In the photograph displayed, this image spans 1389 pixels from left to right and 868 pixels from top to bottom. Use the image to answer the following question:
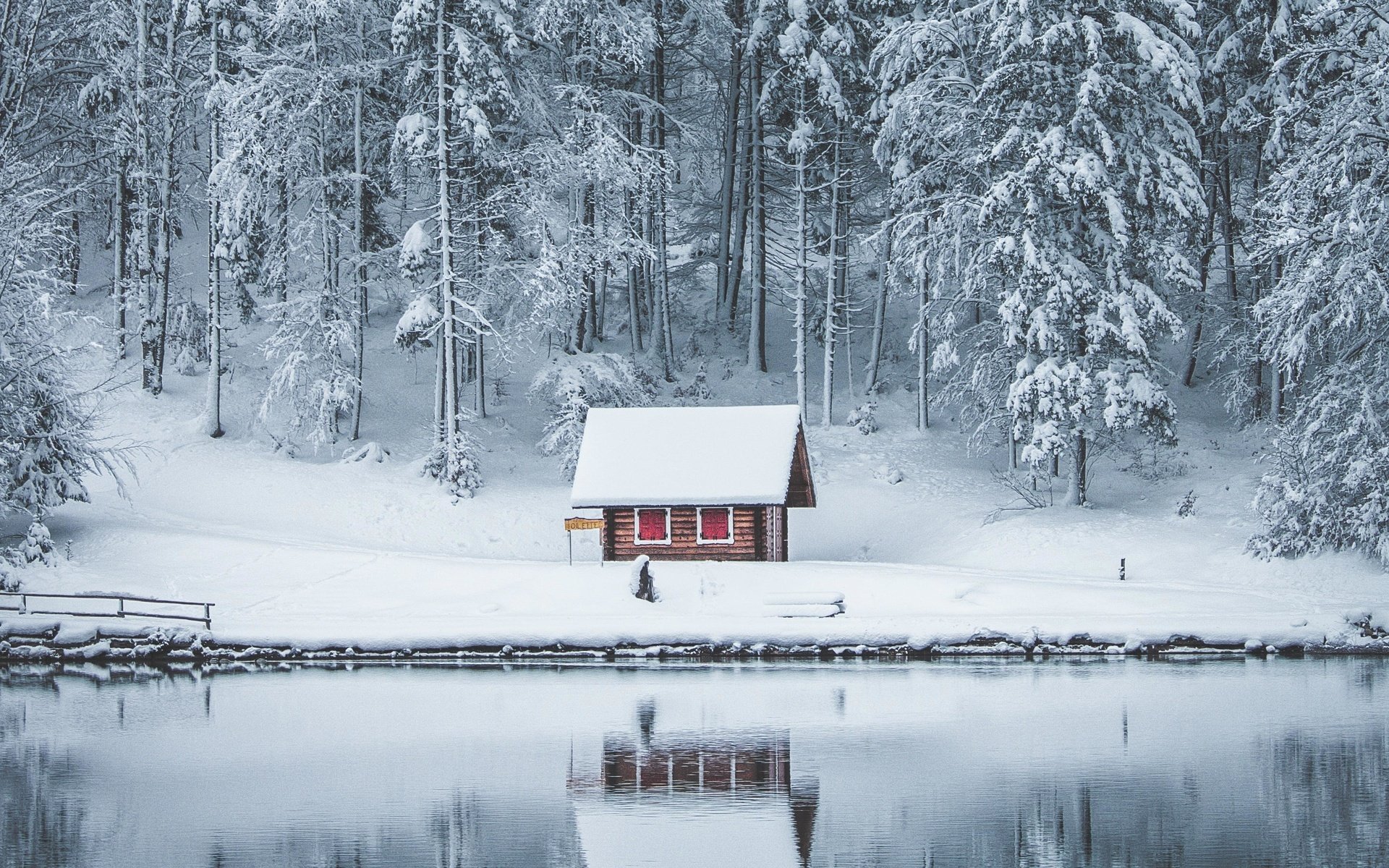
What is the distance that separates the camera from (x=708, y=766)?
69.2ft

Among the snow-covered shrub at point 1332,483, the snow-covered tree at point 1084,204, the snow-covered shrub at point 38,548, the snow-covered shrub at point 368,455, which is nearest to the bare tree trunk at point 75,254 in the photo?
the snow-covered shrub at point 368,455

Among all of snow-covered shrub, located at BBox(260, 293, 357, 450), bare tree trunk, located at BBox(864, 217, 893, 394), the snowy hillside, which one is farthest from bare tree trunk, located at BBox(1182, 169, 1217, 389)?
snow-covered shrub, located at BBox(260, 293, 357, 450)

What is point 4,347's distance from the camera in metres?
35.5

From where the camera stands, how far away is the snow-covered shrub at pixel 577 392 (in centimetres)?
4609

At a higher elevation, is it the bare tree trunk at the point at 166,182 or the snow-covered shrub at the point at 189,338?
the bare tree trunk at the point at 166,182

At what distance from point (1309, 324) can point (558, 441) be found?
22.1 m

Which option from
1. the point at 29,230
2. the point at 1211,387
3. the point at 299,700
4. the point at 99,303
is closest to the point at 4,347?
the point at 29,230

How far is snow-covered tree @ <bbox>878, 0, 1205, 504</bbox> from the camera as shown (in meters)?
39.4

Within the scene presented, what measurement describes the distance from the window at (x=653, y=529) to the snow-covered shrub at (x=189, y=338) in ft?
61.8

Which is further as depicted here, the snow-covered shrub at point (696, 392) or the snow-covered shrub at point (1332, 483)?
the snow-covered shrub at point (696, 392)

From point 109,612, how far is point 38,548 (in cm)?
371

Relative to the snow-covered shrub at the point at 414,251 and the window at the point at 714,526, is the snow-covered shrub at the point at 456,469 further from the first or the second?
the window at the point at 714,526

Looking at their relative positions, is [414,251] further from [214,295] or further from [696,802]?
[696,802]

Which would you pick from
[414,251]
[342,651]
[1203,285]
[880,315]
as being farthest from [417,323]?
[1203,285]
